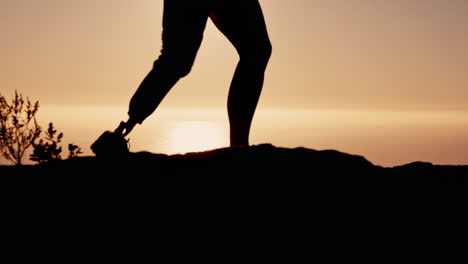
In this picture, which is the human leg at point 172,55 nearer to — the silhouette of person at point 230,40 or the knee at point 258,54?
the silhouette of person at point 230,40

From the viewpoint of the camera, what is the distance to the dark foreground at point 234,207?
2.89 m

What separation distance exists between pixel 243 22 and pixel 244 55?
0.27 meters

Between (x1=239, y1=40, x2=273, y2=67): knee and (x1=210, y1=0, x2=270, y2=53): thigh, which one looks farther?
(x1=239, y1=40, x2=273, y2=67): knee

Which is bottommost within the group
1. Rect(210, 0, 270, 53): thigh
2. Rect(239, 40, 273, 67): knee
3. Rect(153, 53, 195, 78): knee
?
Rect(153, 53, 195, 78): knee

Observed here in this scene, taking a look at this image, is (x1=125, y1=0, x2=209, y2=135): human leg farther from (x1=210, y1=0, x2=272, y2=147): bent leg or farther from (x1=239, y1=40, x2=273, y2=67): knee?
(x1=239, y1=40, x2=273, y2=67): knee

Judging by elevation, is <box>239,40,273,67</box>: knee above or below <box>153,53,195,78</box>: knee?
Result: above

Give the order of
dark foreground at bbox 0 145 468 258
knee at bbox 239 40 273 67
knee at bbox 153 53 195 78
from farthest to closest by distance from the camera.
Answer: knee at bbox 239 40 273 67 < knee at bbox 153 53 195 78 < dark foreground at bbox 0 145 468 258

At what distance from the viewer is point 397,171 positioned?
14.2 ft

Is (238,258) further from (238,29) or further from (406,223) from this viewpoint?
(238,29)

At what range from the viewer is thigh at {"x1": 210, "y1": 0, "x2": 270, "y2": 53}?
4609mm

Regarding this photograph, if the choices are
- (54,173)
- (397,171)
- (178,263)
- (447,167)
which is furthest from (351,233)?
(447,167)

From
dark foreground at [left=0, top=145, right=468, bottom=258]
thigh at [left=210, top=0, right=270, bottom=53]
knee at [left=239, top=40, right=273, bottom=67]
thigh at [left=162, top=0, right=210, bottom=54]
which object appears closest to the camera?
dark foreground at [left=0, top=145, right=468, bottom=258]

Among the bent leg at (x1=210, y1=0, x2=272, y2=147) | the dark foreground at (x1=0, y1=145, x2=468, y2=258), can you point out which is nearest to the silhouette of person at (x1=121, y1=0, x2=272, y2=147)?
the bent leg at (x1=210, y1=0, x2=272, y2=147)

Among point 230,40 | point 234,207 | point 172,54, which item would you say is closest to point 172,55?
point 172,54
